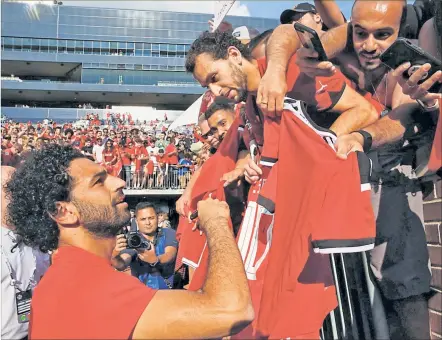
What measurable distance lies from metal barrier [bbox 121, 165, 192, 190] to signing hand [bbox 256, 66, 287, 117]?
44.9ft

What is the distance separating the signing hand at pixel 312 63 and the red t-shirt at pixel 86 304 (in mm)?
1068

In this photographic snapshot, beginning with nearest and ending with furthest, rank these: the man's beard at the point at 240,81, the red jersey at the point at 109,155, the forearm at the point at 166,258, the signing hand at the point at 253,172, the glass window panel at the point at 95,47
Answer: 1. the signing hand at the point at 253,172
2. the man's beard at the point at 240,81
3. the forearm at the point at 166,258
4. the red jersey at the point at 109,155
5. the glass window panel at the point at 95,47

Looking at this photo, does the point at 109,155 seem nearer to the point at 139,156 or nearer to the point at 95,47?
the point at 139,156

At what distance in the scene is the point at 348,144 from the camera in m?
1.86

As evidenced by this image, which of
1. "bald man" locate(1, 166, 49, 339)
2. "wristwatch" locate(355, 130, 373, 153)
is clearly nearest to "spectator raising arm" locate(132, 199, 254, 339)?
"wristwatch" locate(355, 130, 373, 153)

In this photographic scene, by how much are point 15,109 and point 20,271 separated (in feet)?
125

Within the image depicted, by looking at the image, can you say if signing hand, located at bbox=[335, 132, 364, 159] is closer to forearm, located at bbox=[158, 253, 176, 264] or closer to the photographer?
the photographer

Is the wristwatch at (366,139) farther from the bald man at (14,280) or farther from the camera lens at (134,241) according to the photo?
the camera lens at (134,241)

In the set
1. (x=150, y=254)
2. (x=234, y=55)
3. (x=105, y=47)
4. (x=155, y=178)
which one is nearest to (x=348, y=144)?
(x=234, y=55)

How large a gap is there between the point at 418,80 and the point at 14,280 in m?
2.43

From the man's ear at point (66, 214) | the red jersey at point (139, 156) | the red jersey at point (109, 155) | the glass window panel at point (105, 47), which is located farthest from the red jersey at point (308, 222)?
the glass window panel at point (105, 47)

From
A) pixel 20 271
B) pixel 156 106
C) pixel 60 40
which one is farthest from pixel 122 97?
pixel 20 271

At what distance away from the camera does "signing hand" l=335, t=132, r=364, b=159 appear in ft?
5.98

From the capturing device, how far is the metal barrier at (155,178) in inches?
622
